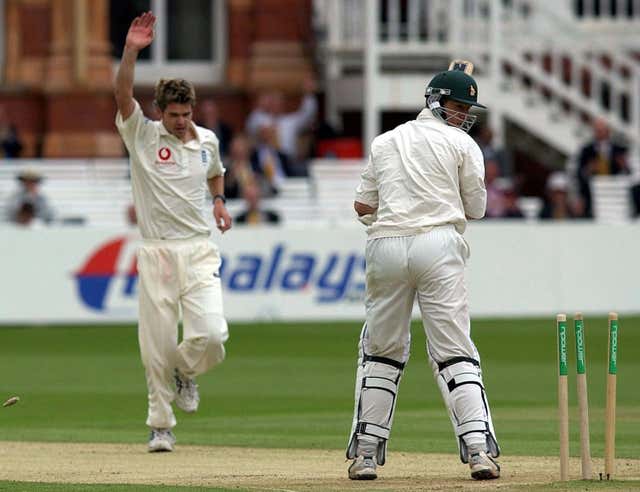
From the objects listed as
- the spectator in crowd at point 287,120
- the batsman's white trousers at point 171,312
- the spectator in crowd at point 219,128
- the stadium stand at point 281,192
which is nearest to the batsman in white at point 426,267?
the batsman's white trousers at point 171,312

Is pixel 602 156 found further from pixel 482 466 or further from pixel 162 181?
pixel 482 466

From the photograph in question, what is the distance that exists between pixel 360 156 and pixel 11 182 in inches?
175

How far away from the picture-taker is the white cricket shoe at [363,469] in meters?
8.79

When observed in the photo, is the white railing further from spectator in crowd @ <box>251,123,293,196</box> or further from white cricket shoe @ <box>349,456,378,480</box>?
white cricket shoe @ <box>349,456,378,480</box>

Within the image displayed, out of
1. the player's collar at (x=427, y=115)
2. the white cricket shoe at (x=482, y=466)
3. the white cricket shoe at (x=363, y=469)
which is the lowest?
the white cricket shoe at (x=363, y=469)

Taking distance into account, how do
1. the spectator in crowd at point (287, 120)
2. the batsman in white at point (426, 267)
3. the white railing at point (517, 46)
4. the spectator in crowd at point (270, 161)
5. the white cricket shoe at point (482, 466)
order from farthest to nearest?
the white railing at point (517, 46)
the spectator in crowd at point (287, 120)
the spectator in crowd at point (270, 161)
the batsman in white at point (426, 267)
the white cricket shoe at point (482, 466)

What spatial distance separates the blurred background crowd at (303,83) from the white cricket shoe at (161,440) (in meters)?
13.3

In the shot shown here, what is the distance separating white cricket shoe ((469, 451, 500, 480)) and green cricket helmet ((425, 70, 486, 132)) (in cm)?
156

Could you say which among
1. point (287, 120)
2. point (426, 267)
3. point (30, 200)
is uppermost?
point (426, 267)

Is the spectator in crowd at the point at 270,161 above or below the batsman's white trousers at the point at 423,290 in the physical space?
below

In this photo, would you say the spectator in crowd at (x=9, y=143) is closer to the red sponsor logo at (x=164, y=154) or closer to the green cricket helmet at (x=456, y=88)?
the red sponsor logo at (x=164, y=154)

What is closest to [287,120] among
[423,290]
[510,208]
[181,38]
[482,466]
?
[181,38]

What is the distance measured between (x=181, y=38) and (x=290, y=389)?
13.6 metres

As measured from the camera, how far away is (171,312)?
10.6 metres
